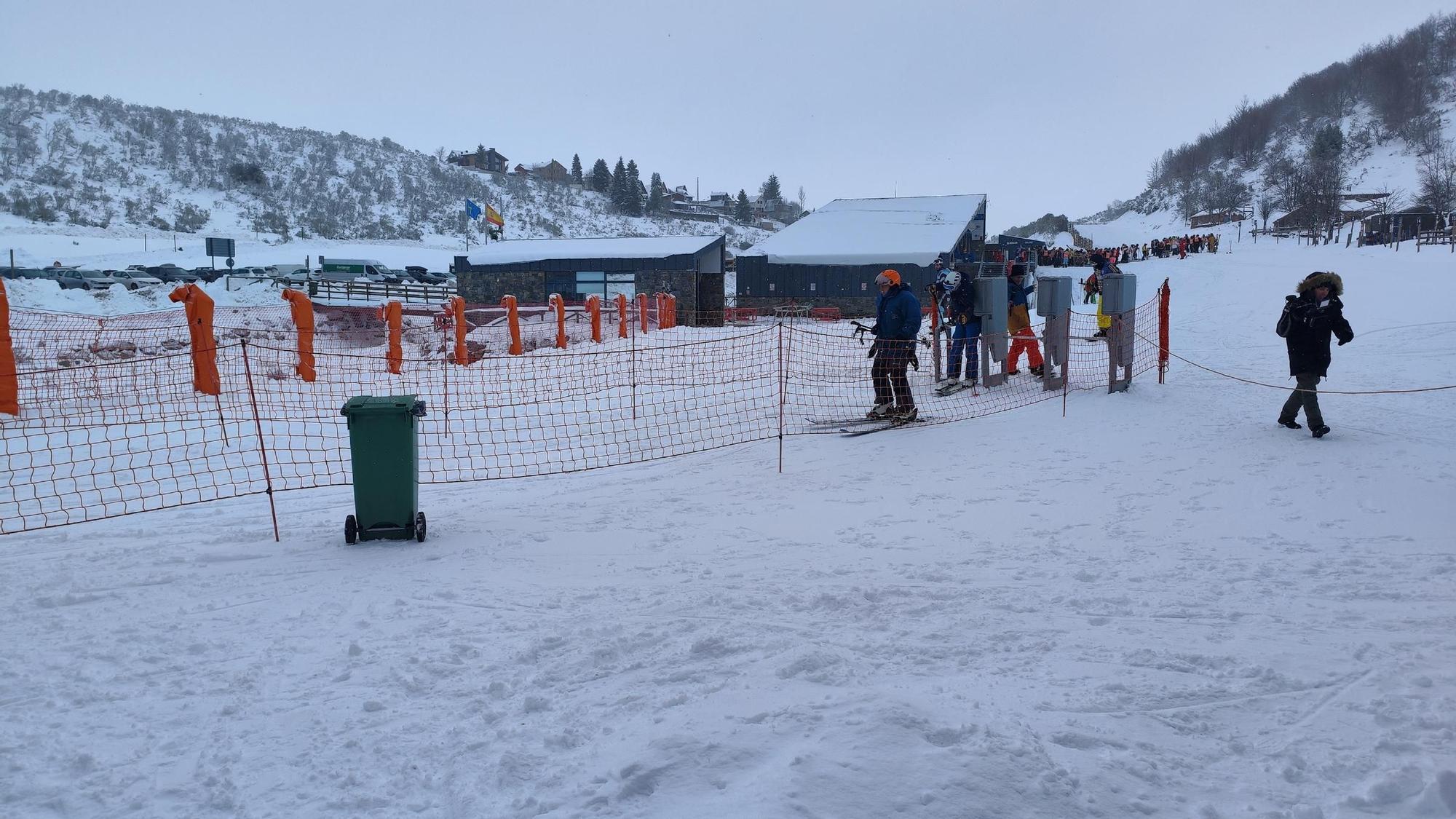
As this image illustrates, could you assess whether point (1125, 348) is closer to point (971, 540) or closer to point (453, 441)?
point (971, 540)

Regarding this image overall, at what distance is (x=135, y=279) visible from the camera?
1495 inches

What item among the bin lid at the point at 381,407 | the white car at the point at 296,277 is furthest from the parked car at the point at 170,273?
the bin lid at the point at 381,407

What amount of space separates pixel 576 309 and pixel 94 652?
21143 millimetres

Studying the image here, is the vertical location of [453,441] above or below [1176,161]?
below

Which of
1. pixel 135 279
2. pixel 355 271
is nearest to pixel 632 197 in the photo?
pixel 355 271

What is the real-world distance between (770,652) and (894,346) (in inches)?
261

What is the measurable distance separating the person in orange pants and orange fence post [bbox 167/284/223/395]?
10.8 m

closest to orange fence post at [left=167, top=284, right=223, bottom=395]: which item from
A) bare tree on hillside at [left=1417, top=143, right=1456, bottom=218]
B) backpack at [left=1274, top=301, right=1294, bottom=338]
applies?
backpack at [left=1274, top=301, right=1294, bottom=338]

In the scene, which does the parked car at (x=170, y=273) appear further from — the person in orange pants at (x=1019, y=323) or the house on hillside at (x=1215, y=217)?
the house on hillside at (x=1215, y=217)

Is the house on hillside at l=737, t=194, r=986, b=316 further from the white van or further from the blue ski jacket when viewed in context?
the blue ski jacket

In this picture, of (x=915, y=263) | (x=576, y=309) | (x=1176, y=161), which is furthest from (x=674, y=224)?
(x=576, y=309)

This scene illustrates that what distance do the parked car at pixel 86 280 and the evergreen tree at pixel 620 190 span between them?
86136mm

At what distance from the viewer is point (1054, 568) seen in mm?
5195

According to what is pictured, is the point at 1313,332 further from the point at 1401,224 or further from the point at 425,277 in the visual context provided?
the point at 1401,224
